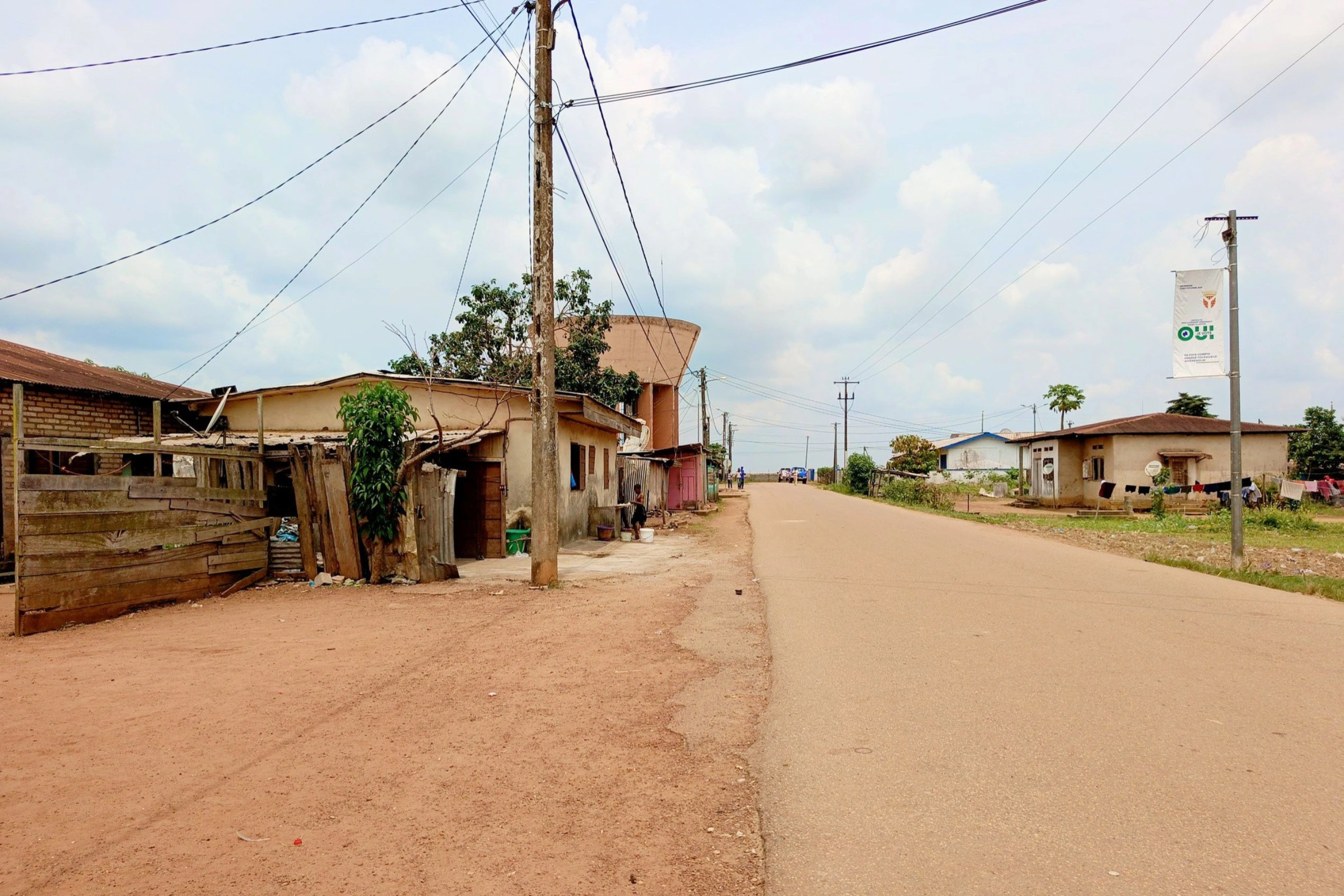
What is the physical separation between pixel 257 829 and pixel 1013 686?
499cm

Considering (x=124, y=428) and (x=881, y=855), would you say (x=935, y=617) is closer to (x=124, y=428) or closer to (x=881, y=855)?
(x=881, y=855)

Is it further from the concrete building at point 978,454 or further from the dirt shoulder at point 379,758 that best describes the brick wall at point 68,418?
the concrete building at point 978,454

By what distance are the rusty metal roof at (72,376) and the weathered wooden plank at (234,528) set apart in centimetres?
445

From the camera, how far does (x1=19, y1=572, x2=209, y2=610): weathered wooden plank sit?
8719mm

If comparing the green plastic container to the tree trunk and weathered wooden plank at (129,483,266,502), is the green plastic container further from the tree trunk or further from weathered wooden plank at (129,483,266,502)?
weathered wooden plank at (129,483,266,502)

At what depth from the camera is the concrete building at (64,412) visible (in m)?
12.6

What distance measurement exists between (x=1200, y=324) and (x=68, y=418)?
19271 millimetres

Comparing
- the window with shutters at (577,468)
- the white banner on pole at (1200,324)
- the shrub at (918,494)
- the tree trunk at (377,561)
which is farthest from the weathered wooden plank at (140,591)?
the shrub at (918,494)

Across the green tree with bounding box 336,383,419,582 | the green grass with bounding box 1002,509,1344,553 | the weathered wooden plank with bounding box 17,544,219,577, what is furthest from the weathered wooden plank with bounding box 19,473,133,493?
the green grass with bounding box 1002,509,1344,553

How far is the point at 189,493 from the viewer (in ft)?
33.6

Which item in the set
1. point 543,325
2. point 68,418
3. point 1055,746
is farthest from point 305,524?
point 1055,746

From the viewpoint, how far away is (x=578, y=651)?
25.4ft

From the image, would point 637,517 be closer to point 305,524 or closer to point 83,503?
point 305,524

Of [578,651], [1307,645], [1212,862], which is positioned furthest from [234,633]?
[1307,645]
